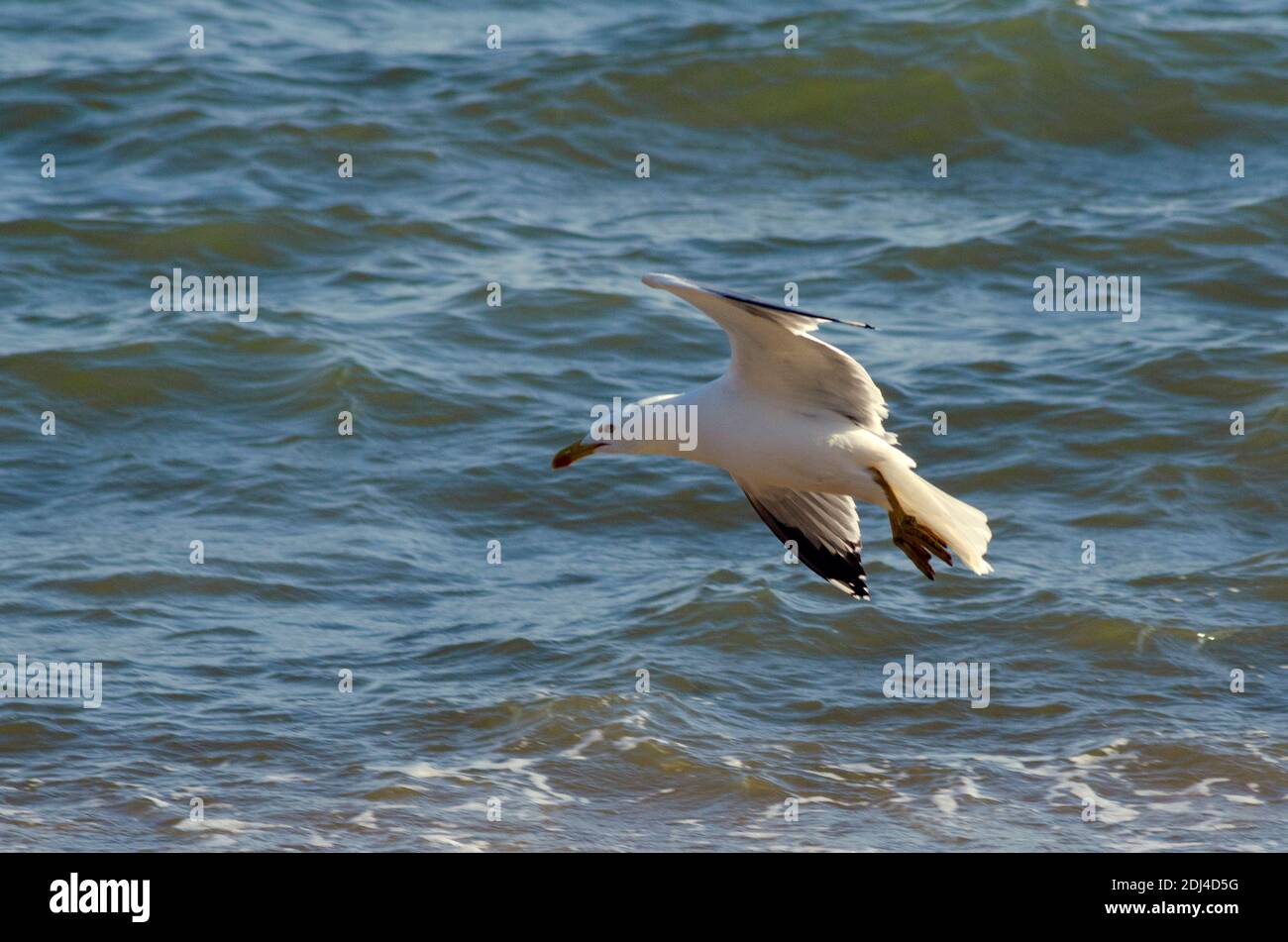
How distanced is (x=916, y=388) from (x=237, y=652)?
14.1 ft

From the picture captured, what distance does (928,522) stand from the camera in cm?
652

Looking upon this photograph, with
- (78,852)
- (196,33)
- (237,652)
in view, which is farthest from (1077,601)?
(196,33)

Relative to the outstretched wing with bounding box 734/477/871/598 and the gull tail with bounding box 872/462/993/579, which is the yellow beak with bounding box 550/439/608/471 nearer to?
the outstretched wing with bounding box 734/477/871/598

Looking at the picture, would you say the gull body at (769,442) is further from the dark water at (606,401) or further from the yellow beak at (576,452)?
the dark water at (606,401)

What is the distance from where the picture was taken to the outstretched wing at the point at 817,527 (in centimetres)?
Result: 689

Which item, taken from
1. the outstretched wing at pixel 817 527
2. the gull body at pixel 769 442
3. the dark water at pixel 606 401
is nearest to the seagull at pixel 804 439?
the gull body at pixel 769 442

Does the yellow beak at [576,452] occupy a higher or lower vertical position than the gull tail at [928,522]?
higher

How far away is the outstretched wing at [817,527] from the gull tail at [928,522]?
0.38 metres

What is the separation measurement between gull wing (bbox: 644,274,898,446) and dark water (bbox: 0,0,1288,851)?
1.41m

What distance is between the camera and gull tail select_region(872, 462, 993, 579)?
20.9 ft

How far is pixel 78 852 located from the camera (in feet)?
20.1

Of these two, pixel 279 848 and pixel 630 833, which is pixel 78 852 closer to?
pixel 279 848

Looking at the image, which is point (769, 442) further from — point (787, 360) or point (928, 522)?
point (928, 522)

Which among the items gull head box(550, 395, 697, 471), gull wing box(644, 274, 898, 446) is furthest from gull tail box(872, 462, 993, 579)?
gull head box(550, 395, 697, 471)
